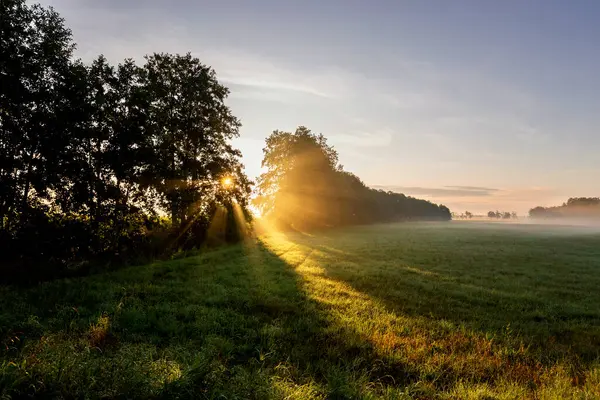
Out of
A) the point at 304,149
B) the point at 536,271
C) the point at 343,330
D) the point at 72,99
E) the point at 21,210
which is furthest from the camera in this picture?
the point at 304,149

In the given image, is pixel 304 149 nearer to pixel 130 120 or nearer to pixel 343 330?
pixel 130 120

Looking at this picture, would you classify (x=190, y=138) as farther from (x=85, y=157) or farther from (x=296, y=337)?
(x=296, y=337)

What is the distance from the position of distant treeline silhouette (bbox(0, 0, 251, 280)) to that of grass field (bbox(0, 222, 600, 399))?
4.86 meters

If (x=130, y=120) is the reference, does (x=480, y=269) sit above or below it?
below

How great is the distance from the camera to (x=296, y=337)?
861cm

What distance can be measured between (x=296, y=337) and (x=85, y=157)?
19.2 metres

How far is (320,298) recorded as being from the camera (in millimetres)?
12969

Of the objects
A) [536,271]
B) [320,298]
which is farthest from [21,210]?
[536,271]

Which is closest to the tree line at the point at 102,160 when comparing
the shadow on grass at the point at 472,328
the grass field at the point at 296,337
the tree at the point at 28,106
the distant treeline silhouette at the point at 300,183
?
the tree at the point at 28,106

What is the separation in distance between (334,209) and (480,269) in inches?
2077

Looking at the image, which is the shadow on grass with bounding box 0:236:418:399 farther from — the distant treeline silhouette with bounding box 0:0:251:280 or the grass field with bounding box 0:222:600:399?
the distant treeline silhouette with bounding box 0:0:251:280

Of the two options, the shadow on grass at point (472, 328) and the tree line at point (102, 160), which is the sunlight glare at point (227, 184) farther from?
the shadow on grass at point (472, 328)

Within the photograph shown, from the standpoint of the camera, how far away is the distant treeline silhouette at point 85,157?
1673cm

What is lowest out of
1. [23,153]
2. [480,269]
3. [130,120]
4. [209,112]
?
[480,269]
